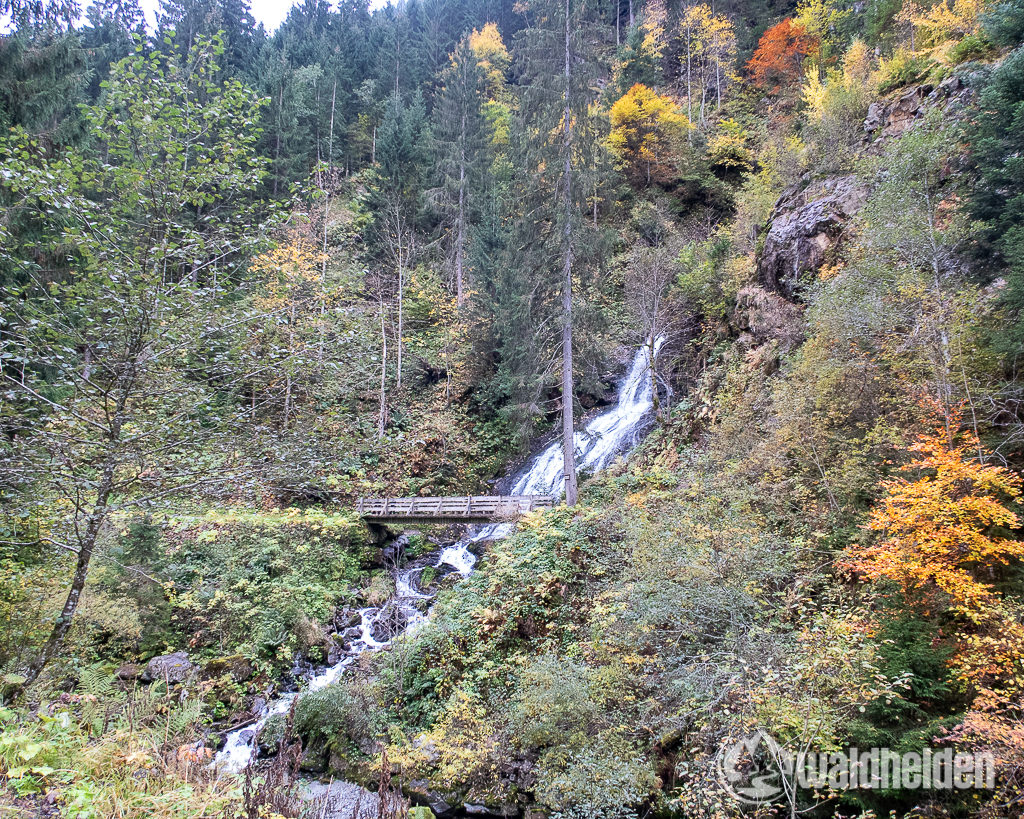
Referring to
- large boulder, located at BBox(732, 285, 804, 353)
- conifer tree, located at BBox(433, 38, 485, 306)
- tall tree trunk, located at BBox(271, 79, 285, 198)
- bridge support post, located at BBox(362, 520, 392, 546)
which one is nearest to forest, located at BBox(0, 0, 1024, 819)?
large boulder, located at BBox(732, 285, 804, 353)

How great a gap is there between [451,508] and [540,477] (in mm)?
4528

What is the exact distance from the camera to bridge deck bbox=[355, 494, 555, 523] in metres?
14.6

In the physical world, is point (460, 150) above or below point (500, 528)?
above

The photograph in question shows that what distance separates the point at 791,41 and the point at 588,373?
24783 millimetres

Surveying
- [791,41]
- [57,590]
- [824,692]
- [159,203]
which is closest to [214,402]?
[159,203]

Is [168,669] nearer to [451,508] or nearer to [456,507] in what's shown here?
[451,508]

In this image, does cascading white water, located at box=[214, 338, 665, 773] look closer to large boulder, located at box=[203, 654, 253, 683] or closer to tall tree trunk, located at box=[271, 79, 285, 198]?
large boulder, located at box=[203, 654, 253, 683]

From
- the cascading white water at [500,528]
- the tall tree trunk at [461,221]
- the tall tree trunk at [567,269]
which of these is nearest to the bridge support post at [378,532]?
the cascading white water at [500,528]

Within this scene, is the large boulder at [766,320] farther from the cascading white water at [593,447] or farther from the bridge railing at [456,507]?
the bridge railing at [456,507]

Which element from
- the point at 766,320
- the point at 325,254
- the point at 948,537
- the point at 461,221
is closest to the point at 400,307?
the point at 325,254

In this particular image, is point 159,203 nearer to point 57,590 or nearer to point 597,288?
point 57,590

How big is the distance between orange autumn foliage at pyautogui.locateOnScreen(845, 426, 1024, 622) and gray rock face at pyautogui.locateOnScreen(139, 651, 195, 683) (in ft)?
39.6

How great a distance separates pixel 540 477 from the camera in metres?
18.6

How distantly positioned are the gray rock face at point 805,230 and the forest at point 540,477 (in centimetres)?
11
